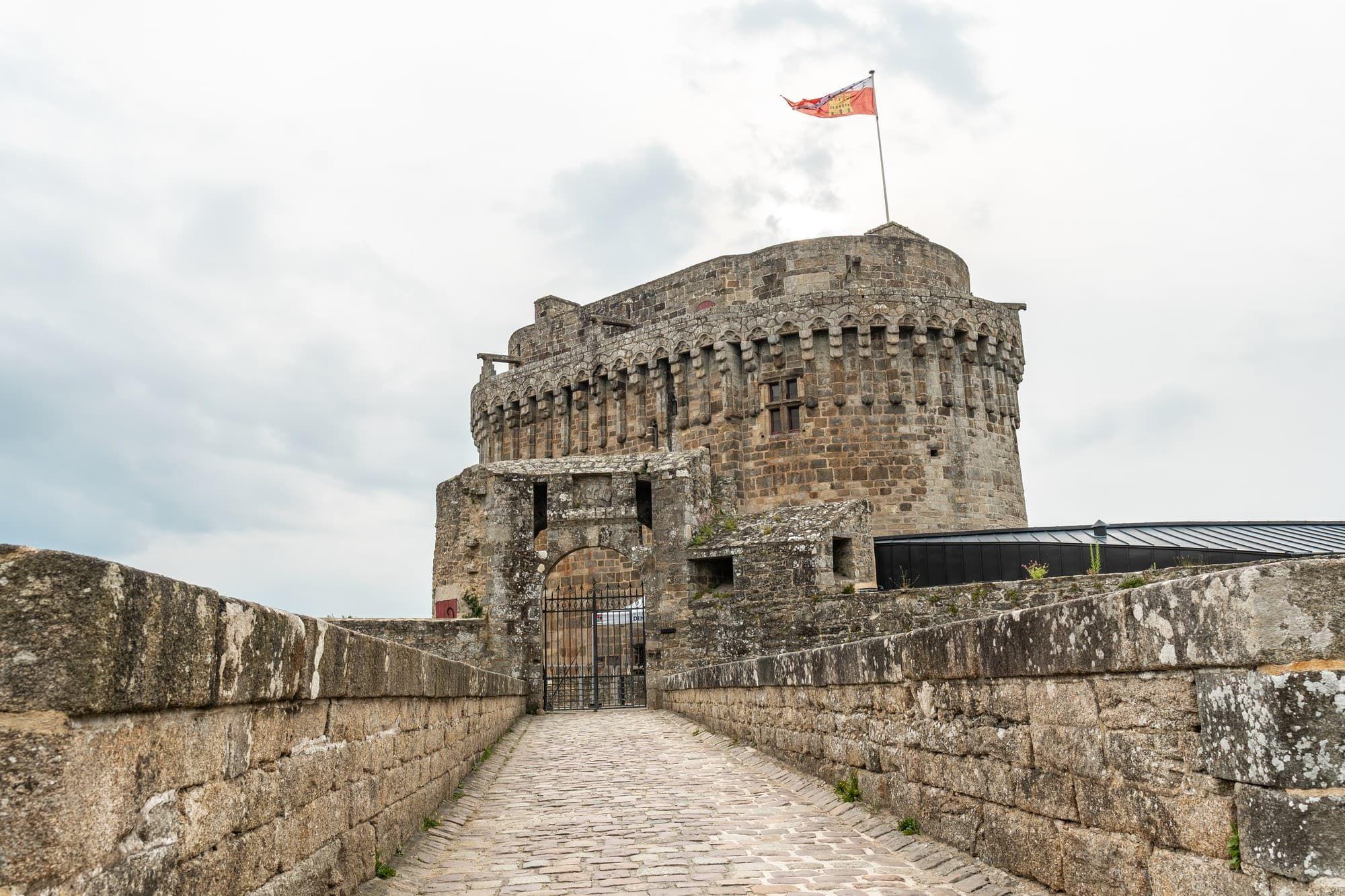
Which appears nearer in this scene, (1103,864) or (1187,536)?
(1103,864)

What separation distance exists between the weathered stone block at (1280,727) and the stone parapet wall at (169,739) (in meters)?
2.64

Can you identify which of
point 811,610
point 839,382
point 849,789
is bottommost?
point 849,789

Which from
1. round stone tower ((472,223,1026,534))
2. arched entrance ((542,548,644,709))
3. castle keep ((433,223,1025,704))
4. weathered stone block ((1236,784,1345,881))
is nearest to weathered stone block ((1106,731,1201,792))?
weathered stone block ((1236,784,1345,881))

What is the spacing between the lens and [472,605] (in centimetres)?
1969

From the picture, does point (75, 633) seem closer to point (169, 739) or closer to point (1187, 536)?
point (169, 739)

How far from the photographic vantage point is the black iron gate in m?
20.8

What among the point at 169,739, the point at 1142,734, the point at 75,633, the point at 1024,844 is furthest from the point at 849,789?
the point at 75,633

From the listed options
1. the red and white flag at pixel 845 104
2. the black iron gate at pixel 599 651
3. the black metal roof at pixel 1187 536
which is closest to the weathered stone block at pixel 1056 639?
the black metal roof at pixel 1187 536

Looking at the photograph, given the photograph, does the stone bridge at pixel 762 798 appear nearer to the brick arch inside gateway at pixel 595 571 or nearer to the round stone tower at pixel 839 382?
the round stone tower at pixel 839 382

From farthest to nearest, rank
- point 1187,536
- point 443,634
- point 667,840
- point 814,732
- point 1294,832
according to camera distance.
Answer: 1. point 443,634
2. point 1187,536
3. point 814,732
4. point 667,840
5. point 1294,832

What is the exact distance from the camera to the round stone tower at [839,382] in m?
22.6

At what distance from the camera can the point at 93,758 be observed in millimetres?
2043

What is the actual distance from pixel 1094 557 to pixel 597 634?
9.79 metres

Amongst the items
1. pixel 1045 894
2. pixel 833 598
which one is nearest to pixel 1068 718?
pixel 1045 894
